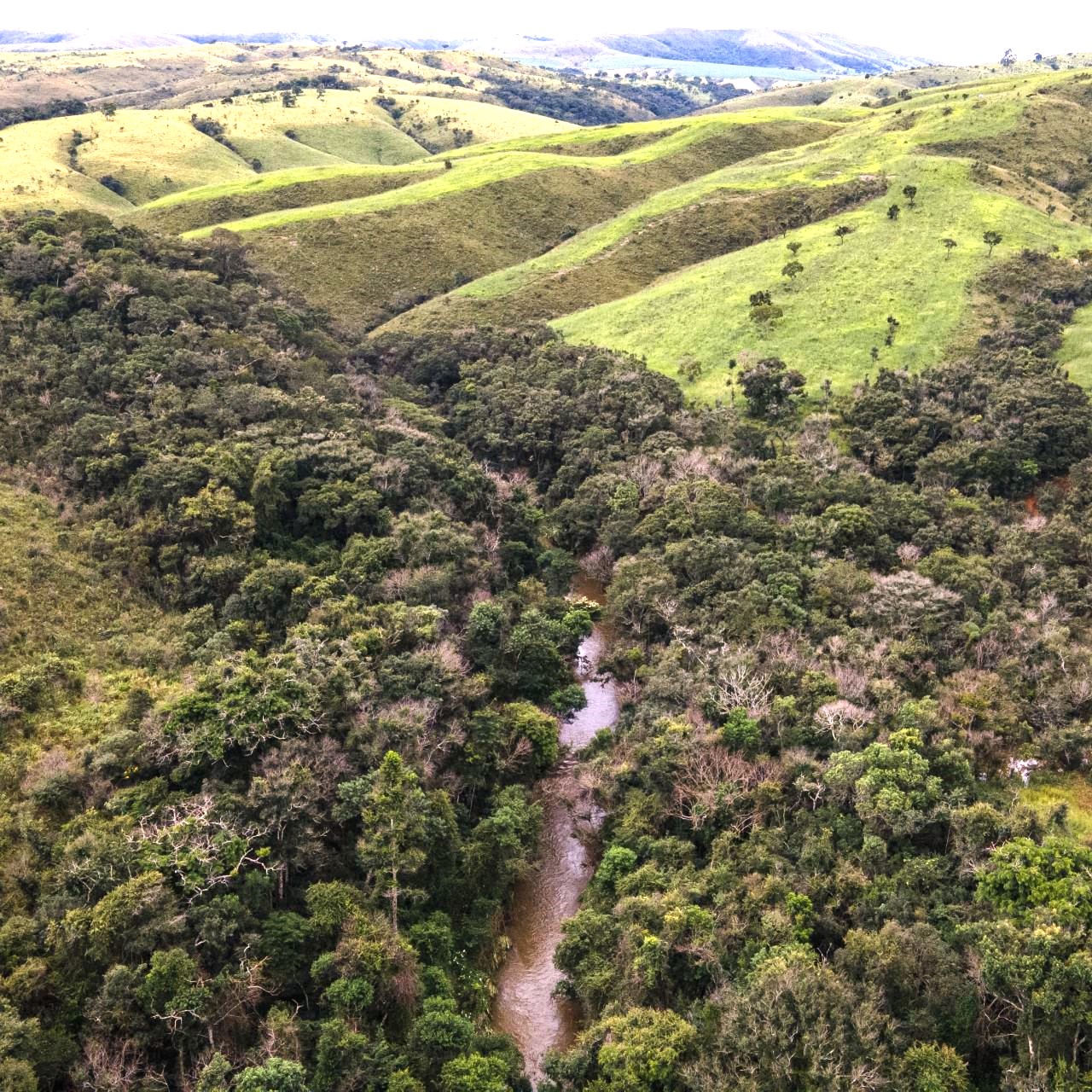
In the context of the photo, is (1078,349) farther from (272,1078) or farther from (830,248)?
(272,1078)

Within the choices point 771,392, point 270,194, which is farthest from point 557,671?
point 270,194

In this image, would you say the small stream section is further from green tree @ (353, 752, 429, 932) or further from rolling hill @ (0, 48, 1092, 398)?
rolling hill @ (0, 48, 1092, 398)

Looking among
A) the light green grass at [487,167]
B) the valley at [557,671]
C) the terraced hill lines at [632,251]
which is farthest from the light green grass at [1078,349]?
the light green grass at [487,167]

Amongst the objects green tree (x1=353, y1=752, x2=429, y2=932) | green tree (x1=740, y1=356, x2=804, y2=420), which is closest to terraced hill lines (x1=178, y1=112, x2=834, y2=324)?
green tree (x1=740, y1=356, x2=804, y2=420)

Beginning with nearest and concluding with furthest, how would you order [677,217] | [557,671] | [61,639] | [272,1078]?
[272,1078]
[61,639]
[557,671]
[677,217]

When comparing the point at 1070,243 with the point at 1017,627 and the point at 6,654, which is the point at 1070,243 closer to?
the point at 1017,627

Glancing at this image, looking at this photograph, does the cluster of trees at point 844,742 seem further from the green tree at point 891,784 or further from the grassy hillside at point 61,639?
the grassy hillside at point 61,639
